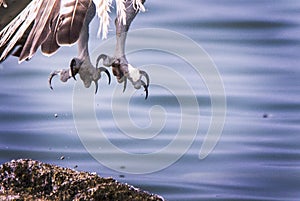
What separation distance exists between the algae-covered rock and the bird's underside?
0.62m

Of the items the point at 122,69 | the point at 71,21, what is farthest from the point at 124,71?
the point at 71,21

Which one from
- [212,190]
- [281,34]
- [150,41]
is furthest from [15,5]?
[281,34]

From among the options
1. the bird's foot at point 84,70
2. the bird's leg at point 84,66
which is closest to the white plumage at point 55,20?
the bird's leg at point 84,66

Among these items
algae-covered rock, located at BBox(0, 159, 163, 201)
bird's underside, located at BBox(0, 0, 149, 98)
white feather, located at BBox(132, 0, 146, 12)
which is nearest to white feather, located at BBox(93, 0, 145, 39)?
bird's underside, located at BBox(0, 0, 149, 98)

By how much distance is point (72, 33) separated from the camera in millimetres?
6223

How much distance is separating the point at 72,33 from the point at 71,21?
4.2 inches

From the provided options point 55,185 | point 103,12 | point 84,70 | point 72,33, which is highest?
point 103,12

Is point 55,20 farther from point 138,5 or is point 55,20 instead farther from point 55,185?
point 55,185

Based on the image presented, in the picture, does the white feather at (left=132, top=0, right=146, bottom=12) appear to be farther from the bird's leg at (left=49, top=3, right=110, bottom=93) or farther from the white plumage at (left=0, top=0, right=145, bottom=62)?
the bird's leg at (left=49, top=3, right=110, bottom=93)

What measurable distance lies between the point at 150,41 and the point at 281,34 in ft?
4.57

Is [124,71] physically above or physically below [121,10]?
below

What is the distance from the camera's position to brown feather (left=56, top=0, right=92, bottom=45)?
6195mm

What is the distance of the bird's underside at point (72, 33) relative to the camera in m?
6.31

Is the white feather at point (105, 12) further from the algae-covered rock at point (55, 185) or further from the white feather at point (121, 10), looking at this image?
the algae-covered rock at point (55, 185)
